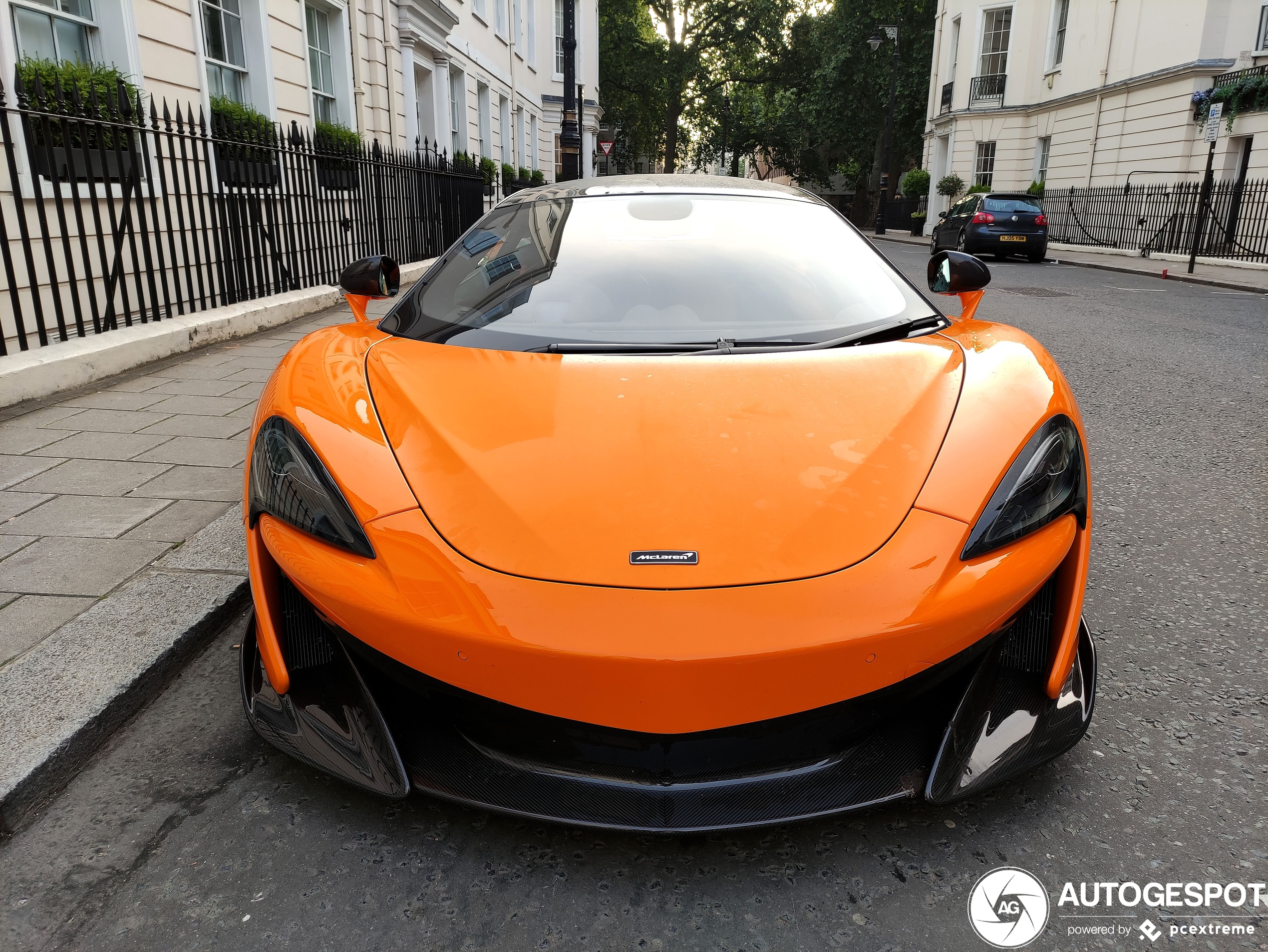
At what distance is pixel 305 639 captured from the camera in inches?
71.1

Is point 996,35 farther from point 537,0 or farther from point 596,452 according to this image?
point 596,452

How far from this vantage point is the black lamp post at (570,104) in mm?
16297

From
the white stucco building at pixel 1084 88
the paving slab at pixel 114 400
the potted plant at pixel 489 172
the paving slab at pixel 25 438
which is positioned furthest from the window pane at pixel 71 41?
the white stucco building at pixel 1084 88

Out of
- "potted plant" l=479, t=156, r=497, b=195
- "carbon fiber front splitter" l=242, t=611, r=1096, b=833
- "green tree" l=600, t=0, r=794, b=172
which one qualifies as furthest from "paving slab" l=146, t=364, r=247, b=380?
"green tree" l=600, t=0, r=794, b=172

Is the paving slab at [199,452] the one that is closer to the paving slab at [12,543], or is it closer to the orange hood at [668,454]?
the paving slab at [12,543]

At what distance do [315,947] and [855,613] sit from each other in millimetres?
1033

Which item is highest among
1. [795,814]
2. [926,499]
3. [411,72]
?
[411,72]

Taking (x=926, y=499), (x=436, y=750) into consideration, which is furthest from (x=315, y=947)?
(x=926, y=499)

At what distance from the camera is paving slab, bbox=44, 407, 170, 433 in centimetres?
464

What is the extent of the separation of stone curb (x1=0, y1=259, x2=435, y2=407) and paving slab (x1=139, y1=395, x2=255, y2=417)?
2.13 ft

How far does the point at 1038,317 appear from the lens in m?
9.90

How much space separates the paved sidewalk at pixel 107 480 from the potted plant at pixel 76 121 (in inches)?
55.8

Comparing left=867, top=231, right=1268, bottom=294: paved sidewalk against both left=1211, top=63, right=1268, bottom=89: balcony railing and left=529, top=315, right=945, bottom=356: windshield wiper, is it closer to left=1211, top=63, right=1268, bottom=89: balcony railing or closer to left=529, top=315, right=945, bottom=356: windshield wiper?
left=1211, top=63, right=1268, bottom=89: balcony railing

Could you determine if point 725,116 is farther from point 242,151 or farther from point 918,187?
point 242,151
